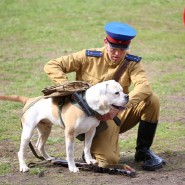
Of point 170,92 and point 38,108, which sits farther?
point 170,92

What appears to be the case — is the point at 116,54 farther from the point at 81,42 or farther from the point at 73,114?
the point at 81,42

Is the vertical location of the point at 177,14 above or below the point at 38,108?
below

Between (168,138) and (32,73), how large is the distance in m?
5.04

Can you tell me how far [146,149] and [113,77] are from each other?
0.94 metres

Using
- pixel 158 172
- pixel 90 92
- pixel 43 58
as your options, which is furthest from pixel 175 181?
pixel 43 58

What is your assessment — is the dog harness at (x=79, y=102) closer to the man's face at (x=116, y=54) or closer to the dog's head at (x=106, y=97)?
the dog's head at (x=106, y=97)

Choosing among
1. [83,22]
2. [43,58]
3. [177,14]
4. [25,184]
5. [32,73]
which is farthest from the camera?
[177,14]

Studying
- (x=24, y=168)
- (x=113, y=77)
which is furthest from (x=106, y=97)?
(x=24, y=168)

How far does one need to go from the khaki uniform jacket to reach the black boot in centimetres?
49

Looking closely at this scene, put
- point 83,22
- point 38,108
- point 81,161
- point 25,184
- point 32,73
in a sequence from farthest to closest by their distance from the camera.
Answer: point 83,22
point 32,73
point 81,161
point 38,108
point 25,184

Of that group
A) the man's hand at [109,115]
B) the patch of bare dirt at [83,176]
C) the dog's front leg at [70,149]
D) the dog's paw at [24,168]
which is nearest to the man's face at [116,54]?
the man's hand at [109,115]

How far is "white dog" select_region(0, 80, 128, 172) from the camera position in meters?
6.19

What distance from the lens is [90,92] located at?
6285 mm

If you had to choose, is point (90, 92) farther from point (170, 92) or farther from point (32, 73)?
point (32, 73)
